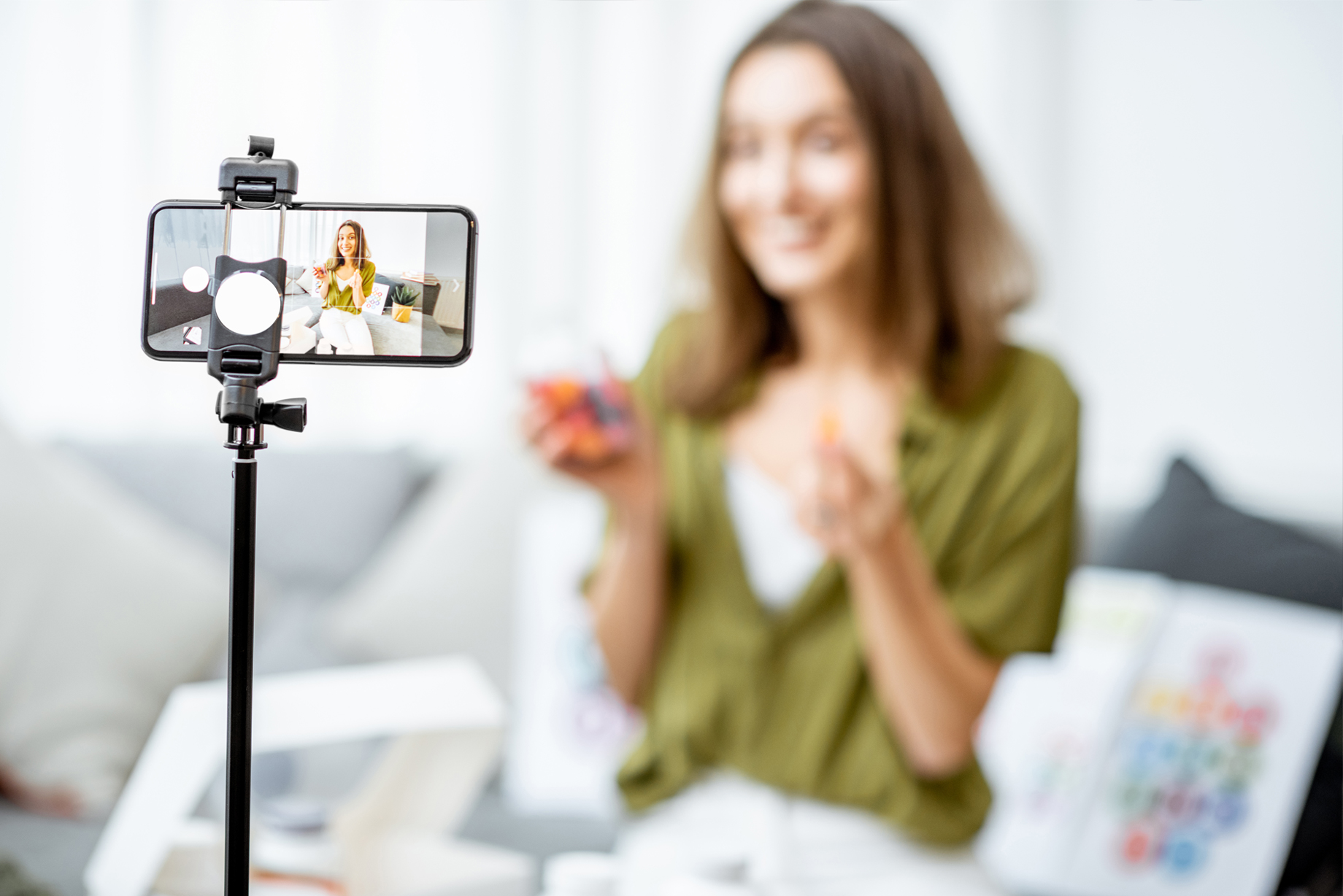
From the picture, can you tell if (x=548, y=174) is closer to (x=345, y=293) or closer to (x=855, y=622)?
(x=855, y=622)

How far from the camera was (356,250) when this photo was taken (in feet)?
1.58

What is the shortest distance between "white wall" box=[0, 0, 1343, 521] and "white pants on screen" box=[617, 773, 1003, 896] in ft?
1.69

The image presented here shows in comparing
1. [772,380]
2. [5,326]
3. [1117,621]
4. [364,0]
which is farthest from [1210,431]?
[5,326]

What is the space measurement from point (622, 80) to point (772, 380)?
643 millimetres

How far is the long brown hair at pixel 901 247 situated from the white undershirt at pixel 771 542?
0.10 metres

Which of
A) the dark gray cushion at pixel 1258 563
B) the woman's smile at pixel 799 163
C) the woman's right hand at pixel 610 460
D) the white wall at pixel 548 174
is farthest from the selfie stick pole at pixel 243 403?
the dark gray cushion at pixel 1258 563

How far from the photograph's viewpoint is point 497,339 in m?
1.50

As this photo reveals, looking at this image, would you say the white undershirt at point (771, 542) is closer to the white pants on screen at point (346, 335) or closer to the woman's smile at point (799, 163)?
the woman's smile at point (799, 163)

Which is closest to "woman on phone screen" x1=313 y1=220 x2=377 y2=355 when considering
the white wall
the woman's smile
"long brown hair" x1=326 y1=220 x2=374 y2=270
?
"long brown hair" x1=326 y1=220 x2=374 y2=270

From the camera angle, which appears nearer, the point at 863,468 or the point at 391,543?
the point at 863,468

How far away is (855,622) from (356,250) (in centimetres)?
60

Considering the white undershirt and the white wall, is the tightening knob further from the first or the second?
the white wall

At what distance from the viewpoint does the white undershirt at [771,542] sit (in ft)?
3.17

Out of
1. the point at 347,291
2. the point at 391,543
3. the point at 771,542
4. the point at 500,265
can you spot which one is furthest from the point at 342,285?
the point at 500,265
